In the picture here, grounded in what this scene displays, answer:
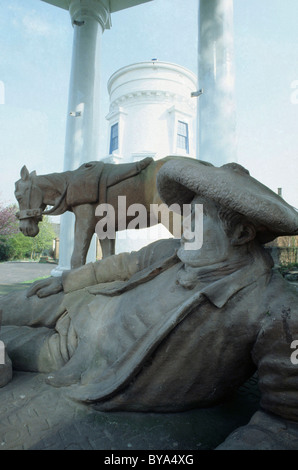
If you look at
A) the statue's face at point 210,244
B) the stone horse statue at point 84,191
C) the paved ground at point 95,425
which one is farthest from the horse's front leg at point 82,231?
the statue's face at point 210,244

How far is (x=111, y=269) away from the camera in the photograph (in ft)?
5.99

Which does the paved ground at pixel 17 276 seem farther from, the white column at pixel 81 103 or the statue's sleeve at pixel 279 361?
the statue's sleeve at pixel 279 361

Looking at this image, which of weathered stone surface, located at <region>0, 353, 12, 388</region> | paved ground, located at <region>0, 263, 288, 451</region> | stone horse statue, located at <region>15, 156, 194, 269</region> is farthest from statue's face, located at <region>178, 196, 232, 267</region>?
stone horse statue, located at <region>15, 156, 194, 269</region>

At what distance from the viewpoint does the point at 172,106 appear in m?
16.1

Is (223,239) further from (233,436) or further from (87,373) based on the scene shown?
(87,373)

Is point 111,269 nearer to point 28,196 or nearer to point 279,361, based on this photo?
point 279,361

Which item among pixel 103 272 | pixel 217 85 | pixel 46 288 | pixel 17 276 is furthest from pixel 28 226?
pixel 17 276

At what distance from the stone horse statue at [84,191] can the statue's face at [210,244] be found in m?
1.72

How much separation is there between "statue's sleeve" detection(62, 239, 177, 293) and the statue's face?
0.37 m

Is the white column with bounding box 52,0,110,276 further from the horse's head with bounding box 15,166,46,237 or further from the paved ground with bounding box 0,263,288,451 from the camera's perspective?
the paved ground with bounding box 0,263,288,451

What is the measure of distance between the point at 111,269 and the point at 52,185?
1.75m

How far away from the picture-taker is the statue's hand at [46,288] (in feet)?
6.03
